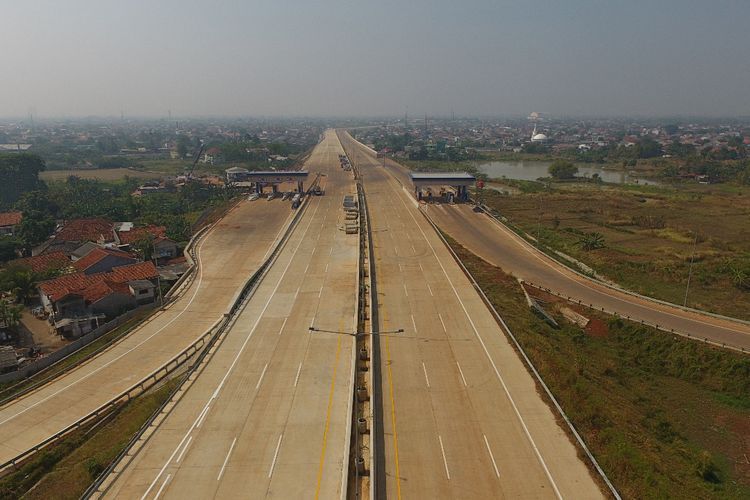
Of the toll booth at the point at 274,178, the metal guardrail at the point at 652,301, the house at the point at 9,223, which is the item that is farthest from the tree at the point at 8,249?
the metal guardrail at the point at 652,301

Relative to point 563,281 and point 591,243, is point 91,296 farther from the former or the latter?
point 591,243

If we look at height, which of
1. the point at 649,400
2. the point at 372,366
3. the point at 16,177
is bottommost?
the point at 649,400

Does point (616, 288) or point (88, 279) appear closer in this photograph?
point (616, 288)

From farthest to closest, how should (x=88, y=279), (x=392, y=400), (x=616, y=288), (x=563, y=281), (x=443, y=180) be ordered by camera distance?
(x=443, y=180) < (x=563, y=281) < (x=88, y=279) < (x=616, y=288) < (x=392, y=400)

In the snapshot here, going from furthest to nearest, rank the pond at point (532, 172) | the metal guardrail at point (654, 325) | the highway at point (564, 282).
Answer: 1. the pond at point (532, 172)
2. the highway at point (564, 282)
3. the metal guardrail at point (654, 325)

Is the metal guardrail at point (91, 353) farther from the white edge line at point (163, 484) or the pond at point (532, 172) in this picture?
the pond at point (532, 172)

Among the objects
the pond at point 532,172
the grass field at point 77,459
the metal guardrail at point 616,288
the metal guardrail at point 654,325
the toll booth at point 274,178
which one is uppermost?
the toll booth at point 274,178

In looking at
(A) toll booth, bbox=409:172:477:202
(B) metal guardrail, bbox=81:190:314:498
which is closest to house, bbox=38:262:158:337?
(B) metal guardrail, bbox=81:190:314:498

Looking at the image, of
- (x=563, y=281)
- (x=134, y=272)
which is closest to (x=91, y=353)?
(x=134, y=272)
